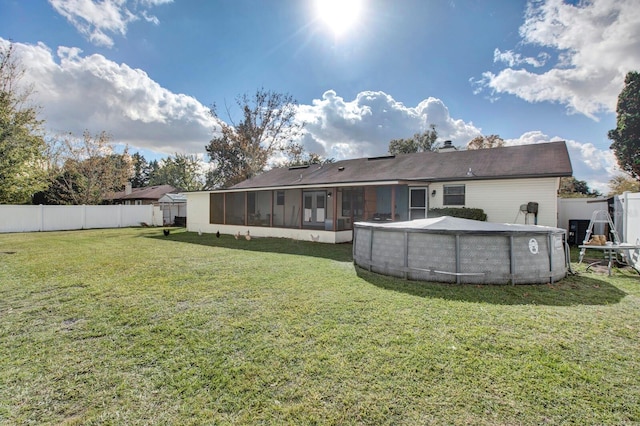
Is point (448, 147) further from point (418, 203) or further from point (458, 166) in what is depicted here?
point (418, 203)

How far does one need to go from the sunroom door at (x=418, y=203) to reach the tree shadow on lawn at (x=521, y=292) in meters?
6.61

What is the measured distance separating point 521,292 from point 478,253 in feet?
2.89

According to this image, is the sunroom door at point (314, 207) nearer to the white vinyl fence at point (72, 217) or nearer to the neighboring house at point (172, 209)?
the neighboring house at point (172, 209)

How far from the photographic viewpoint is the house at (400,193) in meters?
10.6

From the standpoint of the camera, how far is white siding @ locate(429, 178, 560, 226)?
10.2m

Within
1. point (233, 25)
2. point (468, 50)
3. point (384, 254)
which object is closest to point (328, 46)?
point (233, 25)

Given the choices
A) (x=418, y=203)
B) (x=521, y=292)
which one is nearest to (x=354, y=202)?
(x=418, y=203)

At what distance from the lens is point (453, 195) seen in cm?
1186

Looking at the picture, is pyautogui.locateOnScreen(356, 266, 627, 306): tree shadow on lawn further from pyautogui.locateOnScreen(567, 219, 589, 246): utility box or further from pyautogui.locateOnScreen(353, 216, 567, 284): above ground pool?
pyautogui.locateOnScreen(567, 219, 589, 246): utility box

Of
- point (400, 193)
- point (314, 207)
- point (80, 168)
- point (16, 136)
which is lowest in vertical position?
point (314, 207)

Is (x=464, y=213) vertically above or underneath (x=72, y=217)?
above

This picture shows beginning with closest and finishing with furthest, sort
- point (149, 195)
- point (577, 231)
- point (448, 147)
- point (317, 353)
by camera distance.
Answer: point (317, 353), point (577, 231), point (448, 147), point (149, 195)

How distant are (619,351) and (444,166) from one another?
1084cm

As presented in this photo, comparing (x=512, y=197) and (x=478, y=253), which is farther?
(x=512, y=197)
